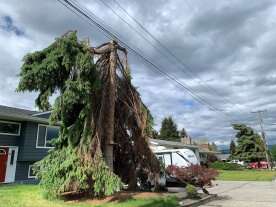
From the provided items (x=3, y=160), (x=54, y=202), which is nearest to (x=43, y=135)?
(x=3, y=160)

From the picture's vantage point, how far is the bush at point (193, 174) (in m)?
16.5

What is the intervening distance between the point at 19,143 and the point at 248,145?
60.2 m

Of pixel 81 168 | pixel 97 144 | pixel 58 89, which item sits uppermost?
pixel 58 89

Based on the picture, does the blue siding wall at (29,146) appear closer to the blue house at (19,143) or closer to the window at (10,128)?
the blue house at (19,143)

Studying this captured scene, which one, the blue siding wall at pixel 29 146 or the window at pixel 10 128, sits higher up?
the window at pixel 10 128

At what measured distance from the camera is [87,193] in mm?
13539

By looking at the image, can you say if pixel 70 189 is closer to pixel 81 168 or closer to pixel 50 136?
pixel 81 168

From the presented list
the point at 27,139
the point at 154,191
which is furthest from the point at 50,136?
the point at 154,191

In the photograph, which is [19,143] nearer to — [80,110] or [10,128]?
[10,128]

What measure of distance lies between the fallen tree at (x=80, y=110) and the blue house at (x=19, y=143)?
38.4 ft

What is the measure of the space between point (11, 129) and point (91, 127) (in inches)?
574

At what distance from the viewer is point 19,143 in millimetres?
26297

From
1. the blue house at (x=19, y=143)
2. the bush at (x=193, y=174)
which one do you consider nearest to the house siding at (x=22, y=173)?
the blue house at (x=19, y=143)

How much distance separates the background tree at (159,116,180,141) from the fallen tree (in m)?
77.8
